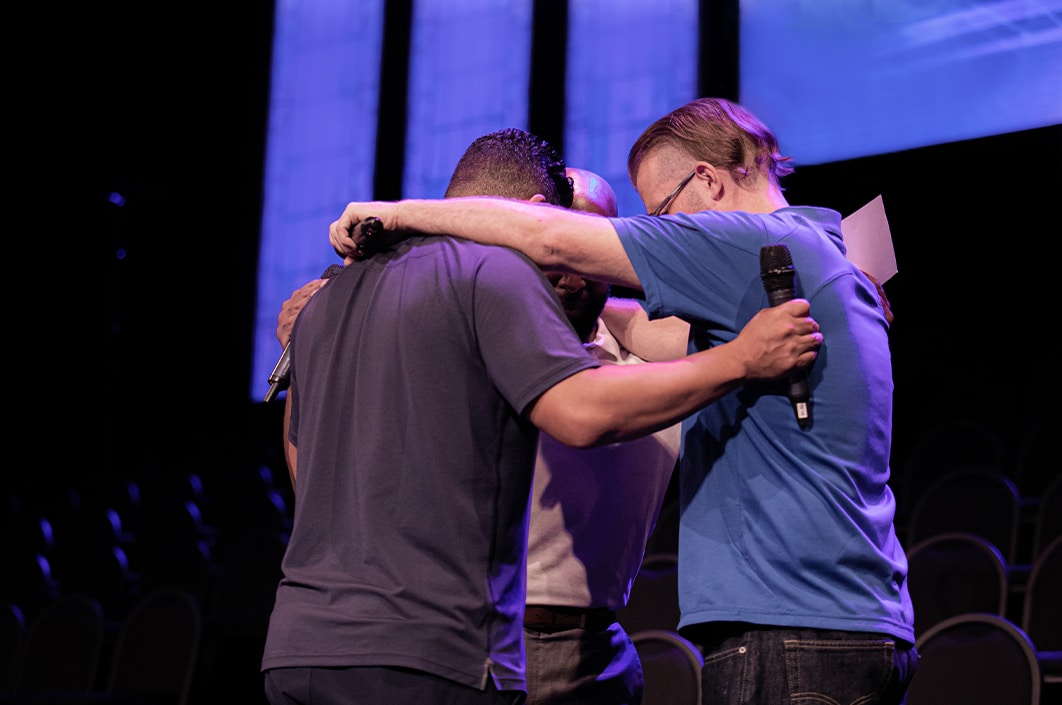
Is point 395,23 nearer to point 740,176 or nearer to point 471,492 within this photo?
point 740,176

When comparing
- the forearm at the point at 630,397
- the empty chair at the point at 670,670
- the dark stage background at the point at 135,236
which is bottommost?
the empty chair at the point at 670,670

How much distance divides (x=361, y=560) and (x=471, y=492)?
167mm

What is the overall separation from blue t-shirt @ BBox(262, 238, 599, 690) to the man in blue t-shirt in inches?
5.6

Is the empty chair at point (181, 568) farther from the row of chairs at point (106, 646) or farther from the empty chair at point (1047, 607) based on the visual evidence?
the empty chair at point (1047, 607)

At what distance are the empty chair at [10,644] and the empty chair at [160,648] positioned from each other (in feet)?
1.93

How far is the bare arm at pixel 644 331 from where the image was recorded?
2.08m

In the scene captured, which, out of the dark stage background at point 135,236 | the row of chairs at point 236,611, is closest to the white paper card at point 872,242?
the row of chairs at point 236,611

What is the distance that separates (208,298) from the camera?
7879mm

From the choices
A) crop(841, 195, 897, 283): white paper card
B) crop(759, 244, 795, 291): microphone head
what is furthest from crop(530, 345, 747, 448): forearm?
crop(841, 195, 897, 283): white paper card

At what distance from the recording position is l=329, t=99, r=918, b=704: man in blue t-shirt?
56.0 inches

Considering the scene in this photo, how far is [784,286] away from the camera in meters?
1.44

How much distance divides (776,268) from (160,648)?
3054 mm

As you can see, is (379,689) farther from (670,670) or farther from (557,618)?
(670,670)

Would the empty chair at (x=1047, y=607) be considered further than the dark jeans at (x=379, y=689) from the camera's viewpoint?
Yes
